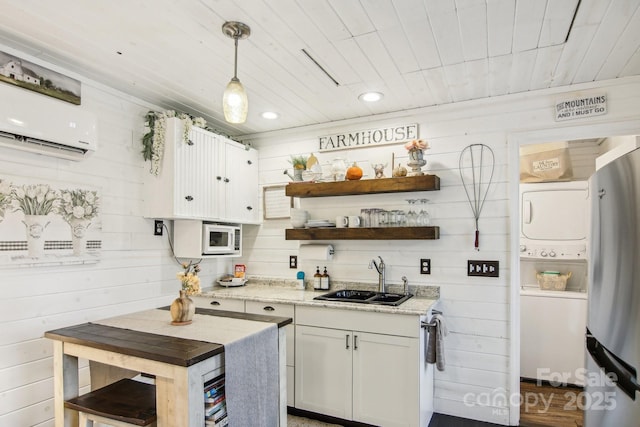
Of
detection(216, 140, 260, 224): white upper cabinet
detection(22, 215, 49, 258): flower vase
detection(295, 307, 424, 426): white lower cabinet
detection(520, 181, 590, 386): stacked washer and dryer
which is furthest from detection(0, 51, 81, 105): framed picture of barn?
detection(520, 181, 590, 386): stacked washer and dryer

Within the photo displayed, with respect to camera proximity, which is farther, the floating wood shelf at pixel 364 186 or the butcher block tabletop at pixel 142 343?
the floating wood shelf at pixel 364 186

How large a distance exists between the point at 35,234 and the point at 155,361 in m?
1.27

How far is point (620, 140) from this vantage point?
11.6 feet

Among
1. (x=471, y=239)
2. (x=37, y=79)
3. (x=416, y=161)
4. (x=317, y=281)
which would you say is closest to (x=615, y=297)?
(x=471, y=239)

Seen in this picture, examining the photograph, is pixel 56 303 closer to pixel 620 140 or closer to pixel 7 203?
pixel 7 203

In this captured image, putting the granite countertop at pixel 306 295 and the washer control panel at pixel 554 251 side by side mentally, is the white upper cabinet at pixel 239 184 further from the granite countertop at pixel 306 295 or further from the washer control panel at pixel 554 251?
the washer control panel at pixel 554 251

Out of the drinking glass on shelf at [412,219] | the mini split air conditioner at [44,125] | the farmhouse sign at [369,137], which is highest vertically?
the farmhouse sign at [369,137]

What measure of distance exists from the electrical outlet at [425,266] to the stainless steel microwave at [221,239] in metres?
1.69

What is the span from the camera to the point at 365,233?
3.22 meters

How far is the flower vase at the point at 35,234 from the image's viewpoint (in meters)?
2.29

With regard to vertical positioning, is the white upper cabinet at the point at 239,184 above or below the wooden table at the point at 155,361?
above

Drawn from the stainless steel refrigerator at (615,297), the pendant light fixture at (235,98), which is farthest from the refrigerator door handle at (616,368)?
the pendant light fixture at (235,98)

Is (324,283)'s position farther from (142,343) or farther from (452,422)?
(142,343)

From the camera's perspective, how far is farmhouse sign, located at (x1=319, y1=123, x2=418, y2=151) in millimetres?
3334
